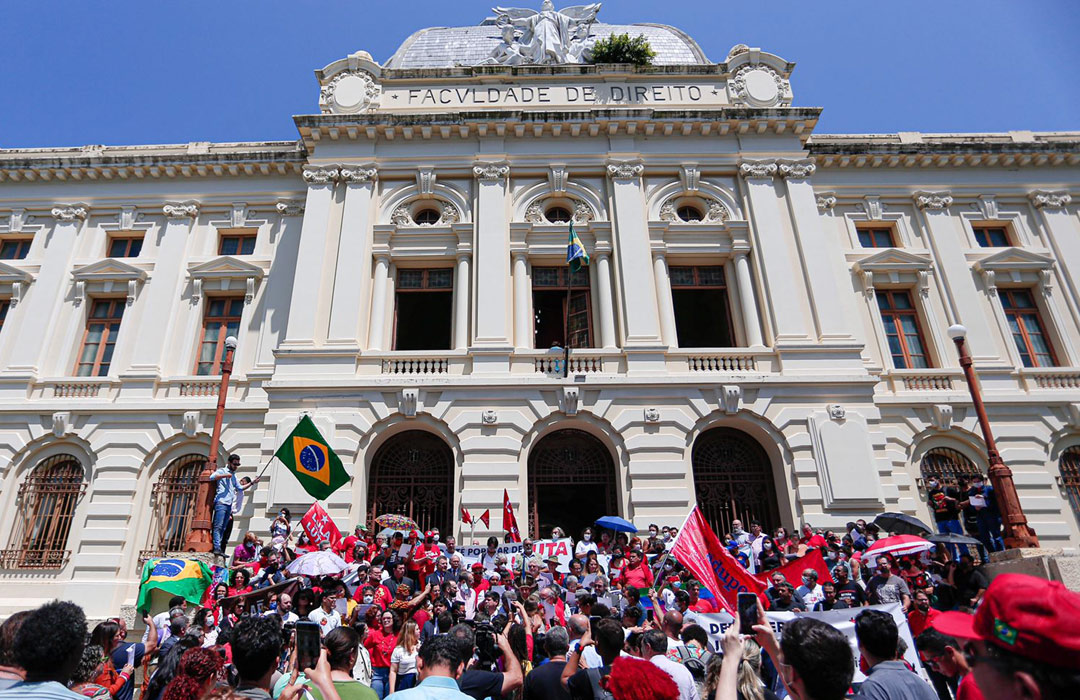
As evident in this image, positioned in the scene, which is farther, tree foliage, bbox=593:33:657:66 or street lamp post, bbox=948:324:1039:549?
tree foliage, bbox=593:33:657:66

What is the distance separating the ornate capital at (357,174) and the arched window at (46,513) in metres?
12.1

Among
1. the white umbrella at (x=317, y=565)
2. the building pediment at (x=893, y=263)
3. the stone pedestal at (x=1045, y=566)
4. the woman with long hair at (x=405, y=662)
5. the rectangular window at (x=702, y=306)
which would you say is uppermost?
the building pediment at (x=893, y=263)

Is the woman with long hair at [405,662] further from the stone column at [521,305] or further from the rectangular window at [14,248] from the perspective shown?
the rectangular window at [14,248]

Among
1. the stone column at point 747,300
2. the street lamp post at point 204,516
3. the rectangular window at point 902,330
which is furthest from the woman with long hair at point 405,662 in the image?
the rectangular window at point 902,330

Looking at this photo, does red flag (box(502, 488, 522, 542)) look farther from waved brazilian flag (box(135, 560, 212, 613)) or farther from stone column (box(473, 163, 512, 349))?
waved brazilian flag (box(135, 560, 212, 613))

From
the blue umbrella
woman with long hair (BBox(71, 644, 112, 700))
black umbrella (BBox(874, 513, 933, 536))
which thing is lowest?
woman with long hair (BBox(71, 644, 112, 700))

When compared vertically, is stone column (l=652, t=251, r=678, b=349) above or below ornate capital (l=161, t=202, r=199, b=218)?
below

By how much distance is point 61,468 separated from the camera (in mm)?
19219

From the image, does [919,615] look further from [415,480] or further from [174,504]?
[174,504]

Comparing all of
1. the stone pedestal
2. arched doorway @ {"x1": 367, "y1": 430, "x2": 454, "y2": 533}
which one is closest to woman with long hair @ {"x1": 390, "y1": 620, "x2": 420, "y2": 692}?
the stone pedestal

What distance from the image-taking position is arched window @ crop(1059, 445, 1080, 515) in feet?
59.9

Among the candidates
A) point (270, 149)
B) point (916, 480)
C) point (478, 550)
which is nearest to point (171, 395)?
point (270, 149)

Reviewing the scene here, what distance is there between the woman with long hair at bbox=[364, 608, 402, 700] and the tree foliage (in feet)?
69.9

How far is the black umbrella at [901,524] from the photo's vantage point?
13.8 m
